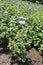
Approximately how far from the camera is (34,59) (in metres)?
4.40

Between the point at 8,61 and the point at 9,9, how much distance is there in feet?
6.42

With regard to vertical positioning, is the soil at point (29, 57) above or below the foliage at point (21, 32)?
below

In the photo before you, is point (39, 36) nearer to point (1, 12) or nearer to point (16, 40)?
point (16, 40)

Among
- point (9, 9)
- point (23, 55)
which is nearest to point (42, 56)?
point (23, 55)

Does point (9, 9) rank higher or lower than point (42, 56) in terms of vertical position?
higher

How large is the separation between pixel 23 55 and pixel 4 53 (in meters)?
0.52

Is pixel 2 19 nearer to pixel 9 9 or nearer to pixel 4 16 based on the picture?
pixel 4 16

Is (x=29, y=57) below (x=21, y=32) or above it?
below

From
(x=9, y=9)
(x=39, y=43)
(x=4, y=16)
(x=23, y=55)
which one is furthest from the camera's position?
(x=9, y=9)

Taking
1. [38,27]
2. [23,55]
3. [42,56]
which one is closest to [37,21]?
[38,27]

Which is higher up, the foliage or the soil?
the foliage

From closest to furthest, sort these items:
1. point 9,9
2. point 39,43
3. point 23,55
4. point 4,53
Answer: point 23,55, point 4,53, point 39,43, point 9,9

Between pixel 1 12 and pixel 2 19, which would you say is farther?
pixel 1 12

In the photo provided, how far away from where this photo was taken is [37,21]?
195 inches
